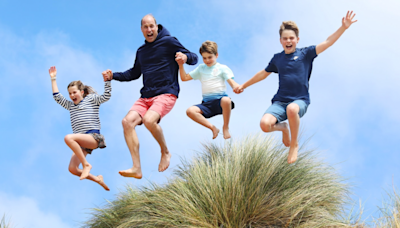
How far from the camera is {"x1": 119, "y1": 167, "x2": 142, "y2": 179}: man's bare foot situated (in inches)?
266

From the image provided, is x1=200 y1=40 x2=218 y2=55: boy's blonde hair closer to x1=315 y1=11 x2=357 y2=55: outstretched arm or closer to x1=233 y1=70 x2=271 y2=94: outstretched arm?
x1=233 y1=70 x2=271 y2=94: outstretched arm

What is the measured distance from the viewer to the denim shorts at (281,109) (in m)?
6.08

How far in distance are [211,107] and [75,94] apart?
2.28m

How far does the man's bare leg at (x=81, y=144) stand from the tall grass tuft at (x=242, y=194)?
2.62ft

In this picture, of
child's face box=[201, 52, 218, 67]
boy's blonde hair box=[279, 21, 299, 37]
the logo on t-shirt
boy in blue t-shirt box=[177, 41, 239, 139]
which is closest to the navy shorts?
boy in blue t-shirt box=[177, 41, 239, 139]

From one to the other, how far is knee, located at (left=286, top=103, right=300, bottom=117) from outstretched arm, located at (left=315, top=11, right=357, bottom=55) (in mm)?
883

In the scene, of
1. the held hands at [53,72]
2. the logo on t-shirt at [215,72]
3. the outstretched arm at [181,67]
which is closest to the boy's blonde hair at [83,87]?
the held hands at [53,72]

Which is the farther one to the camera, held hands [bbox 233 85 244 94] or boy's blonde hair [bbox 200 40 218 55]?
boy's blonde hair [bbox 200 40 218 55]

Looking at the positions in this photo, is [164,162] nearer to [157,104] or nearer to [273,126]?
[157,104]

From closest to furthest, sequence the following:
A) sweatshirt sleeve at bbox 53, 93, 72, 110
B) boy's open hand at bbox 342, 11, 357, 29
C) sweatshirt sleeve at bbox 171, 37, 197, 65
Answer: boy's open hand at bbox 342, 11, 357, 29, sweatshirt sleeve at bbox 171, 37, 197, 65, sweatshirt sleeve at bbox 53, 93, 72, 110

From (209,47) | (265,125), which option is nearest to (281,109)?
(265,125)

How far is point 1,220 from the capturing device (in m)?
7.38

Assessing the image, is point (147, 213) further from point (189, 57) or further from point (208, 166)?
point (189, 57)

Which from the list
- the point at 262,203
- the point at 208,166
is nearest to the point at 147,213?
the point at 208,166
